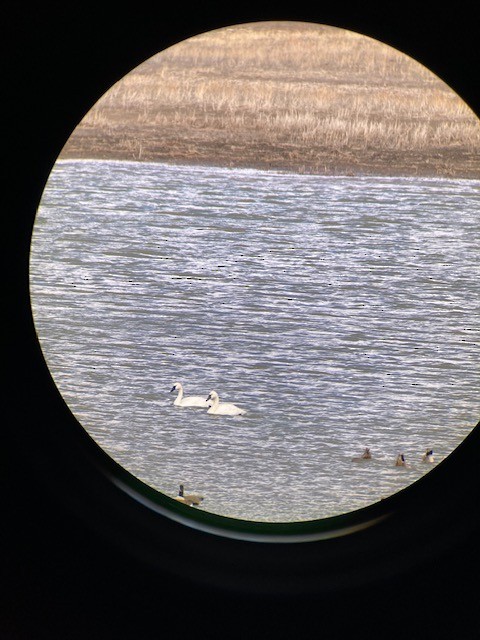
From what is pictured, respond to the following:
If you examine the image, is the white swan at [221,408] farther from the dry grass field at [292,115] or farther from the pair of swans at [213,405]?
the dry grass field at [292,115]

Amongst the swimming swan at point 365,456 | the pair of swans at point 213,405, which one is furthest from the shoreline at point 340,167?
the swimming swan at point 365,456

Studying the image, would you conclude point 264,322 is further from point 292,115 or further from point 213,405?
point 292,115

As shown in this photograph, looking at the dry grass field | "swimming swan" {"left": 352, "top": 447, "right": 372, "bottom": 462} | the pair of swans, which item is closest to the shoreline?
the dry grass field

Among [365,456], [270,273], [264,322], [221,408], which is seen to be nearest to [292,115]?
[270,273]

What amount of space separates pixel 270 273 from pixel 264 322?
48 centimetres

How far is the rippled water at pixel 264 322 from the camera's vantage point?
6879 mm

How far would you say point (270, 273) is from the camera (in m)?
7.87

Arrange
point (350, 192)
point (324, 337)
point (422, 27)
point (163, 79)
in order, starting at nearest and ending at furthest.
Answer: point (422, 27)
point (324, 337)
point (350, 192)
point (163, 79)

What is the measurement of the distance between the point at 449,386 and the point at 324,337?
119 centimetres

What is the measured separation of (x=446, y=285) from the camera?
7.89 meters

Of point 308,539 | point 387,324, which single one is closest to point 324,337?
point 387,324

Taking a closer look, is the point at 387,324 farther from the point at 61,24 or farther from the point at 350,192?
the point at 61,24

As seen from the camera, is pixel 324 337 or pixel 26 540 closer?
pixel 26 540

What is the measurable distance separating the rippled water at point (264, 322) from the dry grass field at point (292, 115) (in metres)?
0.29
